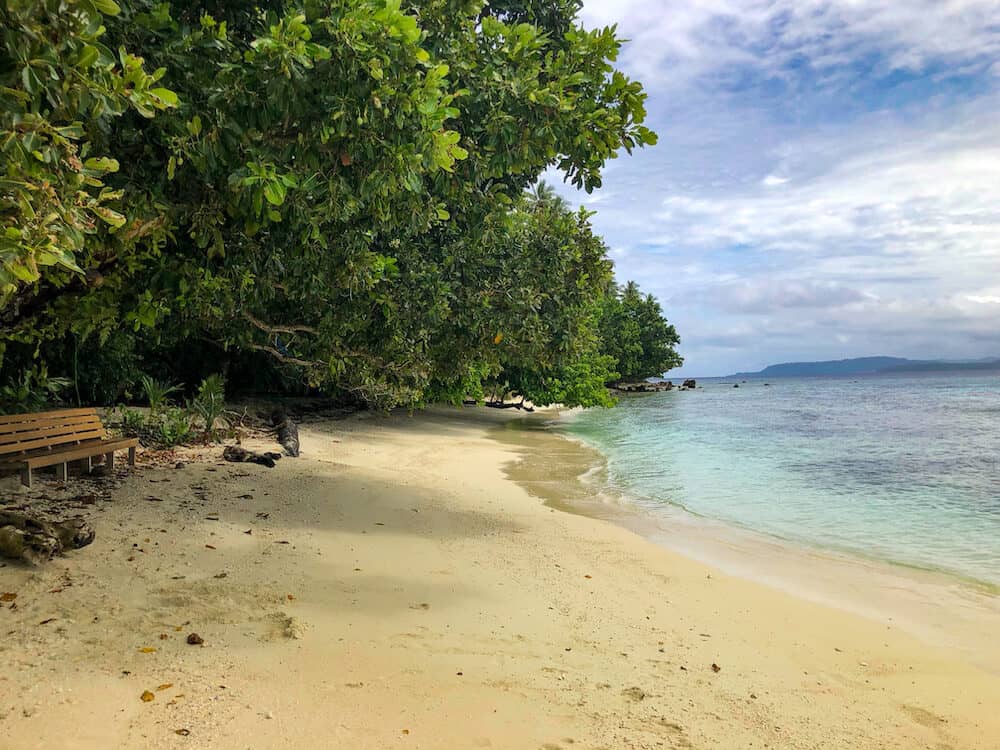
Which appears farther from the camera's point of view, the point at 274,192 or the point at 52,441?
the point at 52,441

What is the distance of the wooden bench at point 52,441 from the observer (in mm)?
6695

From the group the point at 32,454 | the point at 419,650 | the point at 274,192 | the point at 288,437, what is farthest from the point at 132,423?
the point at 419,650

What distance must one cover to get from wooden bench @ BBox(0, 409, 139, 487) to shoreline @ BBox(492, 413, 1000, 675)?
21.4 feet

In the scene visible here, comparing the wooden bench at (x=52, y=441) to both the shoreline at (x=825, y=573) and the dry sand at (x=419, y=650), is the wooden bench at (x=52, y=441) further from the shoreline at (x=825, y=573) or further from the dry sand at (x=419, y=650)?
the shoreline at (x=825, y=573)

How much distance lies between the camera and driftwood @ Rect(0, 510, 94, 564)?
4723mm

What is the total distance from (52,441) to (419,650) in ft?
18.1

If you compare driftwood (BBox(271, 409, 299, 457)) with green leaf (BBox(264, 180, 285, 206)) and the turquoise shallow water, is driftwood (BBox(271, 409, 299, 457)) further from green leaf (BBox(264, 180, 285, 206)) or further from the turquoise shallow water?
green leaf (BBox(264, 180, 285, 206))

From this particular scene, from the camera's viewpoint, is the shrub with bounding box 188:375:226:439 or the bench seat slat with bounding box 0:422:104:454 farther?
the shrub with bounding box 188:375:226:439

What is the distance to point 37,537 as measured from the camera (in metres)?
4.80

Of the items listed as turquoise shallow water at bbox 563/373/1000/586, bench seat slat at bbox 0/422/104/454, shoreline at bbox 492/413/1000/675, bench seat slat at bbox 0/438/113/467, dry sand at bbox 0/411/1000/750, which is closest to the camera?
dry sand at bbox 0/411/1000/750

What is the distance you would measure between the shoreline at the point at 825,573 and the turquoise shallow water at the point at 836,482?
18.1 inches

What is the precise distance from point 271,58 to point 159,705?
3.73m

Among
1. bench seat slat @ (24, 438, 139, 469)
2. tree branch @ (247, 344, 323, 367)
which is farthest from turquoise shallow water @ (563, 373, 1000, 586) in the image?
bench seat slat @ (24, 438, 139, 469)

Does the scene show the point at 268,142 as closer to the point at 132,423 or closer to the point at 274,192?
the point at 274,192
